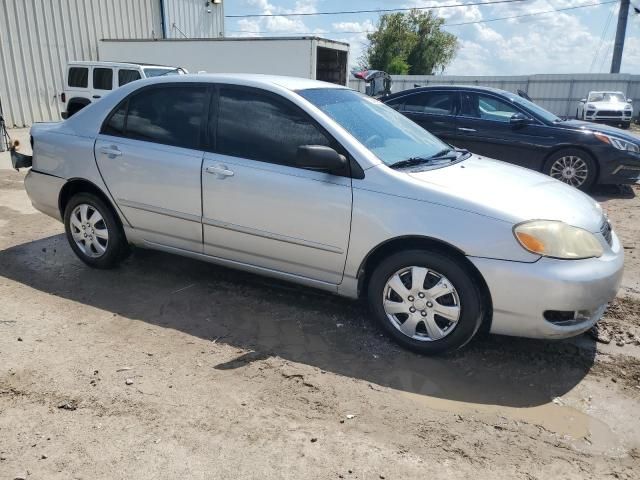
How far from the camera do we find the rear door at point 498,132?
7918 millimetres

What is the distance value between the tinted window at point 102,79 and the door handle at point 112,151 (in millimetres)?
9677

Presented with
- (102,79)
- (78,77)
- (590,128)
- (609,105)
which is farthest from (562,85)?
(78,77)

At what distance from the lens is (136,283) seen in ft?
14.6

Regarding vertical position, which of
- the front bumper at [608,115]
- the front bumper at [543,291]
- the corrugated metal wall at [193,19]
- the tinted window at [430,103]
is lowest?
the front bumper at [608,115]

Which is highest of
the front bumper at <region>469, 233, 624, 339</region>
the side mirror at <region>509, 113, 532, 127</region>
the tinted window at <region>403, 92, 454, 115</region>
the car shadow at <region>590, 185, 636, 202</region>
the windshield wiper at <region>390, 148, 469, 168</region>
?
the windshield wiper at <region>390, 148, 469, 168</region>

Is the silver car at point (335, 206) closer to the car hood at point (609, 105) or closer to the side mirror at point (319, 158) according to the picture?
the side mirror at point (319, 158)

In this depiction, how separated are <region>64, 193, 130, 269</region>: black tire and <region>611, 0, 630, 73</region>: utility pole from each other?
30.6 meters

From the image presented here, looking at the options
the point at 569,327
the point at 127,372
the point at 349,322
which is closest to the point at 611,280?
the point at 569,327

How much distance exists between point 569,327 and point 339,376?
1.40 m

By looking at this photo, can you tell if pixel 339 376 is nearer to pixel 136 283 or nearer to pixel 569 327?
pixel 569 327

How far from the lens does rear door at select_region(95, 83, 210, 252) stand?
3.96m

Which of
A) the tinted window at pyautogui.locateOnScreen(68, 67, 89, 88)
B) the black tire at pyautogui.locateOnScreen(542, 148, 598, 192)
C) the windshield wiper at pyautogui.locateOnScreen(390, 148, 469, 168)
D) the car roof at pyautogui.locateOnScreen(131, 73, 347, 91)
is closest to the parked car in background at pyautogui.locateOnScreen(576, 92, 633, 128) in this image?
the black tire at pyautogui.locateOnScreen(542, 148, 598, 192)

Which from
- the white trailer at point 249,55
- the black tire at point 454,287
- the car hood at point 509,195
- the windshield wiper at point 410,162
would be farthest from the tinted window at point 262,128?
the white trailer at point 249,55

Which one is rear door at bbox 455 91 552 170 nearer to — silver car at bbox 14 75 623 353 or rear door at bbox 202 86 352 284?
silver car at bbox 14 75 623 353
